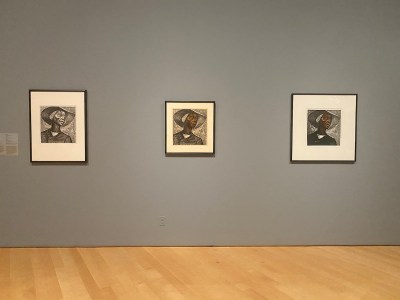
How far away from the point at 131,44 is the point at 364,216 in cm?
→ 395

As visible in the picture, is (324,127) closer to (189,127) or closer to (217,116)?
(217,116)

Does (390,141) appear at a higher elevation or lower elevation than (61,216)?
higher

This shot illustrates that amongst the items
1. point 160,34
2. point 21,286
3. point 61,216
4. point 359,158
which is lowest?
point 21,286

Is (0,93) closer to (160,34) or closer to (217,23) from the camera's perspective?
(160,34)

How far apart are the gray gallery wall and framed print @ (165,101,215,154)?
0.11 m

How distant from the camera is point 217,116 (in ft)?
16.5

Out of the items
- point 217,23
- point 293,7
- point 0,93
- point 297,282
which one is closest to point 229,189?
point 297,282

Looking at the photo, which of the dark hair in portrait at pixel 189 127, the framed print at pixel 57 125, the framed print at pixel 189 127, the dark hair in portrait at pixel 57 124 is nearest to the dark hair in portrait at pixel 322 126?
the framed print at pixel 189 127

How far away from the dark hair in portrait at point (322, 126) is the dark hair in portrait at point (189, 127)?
1.43 metres

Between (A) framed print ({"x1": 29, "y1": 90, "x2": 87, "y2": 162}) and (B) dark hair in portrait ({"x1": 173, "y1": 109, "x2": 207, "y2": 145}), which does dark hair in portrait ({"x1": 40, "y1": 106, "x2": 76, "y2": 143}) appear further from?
(B) dark hair in portrait ({"x1": 173, "y1": 109, "x2": 207, "y2": 145})

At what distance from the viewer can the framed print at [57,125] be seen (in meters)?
4.87

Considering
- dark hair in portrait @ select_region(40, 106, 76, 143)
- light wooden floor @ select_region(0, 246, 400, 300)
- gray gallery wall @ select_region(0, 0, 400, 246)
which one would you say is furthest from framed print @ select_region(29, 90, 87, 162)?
light wooden floor @ select_region(0, 246, 400, 300)

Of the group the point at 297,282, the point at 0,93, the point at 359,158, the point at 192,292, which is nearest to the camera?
the point at 192,292

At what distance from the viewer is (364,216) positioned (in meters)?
5.20
